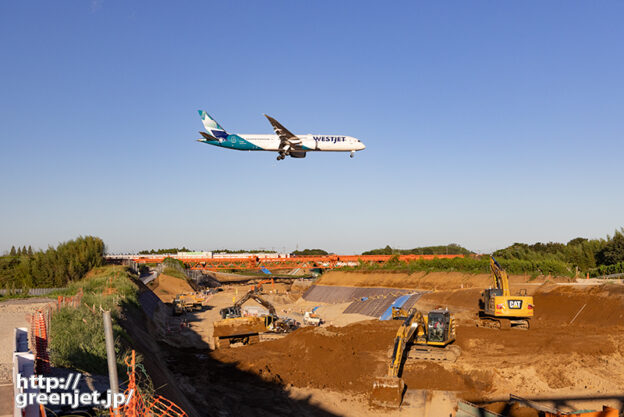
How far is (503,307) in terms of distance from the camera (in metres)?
31.9

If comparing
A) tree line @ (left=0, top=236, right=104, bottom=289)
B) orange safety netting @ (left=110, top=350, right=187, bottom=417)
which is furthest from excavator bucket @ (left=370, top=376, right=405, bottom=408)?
tree line @ (left=0, top=236, right=104, bottom=289)

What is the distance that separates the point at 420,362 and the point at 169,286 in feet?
208

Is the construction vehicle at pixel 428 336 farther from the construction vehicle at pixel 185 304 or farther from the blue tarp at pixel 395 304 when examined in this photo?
the construction vehicle at pixel 185 304

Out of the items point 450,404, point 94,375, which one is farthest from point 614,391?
point 94,375

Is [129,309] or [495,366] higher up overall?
[129,309]

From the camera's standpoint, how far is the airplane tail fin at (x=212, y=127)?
46656 millimetres

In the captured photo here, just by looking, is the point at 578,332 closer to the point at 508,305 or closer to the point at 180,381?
the point at 508,305

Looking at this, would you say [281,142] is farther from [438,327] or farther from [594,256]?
[594,256]

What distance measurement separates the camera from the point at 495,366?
1044 inches

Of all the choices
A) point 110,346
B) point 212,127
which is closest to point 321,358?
point 110,346

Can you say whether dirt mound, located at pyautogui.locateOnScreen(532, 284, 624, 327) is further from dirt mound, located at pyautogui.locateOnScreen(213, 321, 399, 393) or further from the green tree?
the green tree

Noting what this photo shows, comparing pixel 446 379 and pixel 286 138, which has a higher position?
pixel 286 138

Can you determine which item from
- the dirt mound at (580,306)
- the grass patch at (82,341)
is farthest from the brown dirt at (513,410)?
the dirt mound at (580,306)

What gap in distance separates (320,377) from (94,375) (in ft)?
48.8
